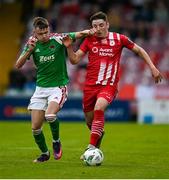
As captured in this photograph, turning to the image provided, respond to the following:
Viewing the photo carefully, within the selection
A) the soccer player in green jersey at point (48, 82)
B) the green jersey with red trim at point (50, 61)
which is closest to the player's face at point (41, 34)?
the soccer player in green jersey at point (48, 82)

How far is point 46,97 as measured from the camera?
13.2 meters

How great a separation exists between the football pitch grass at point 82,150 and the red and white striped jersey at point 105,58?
1423 mm

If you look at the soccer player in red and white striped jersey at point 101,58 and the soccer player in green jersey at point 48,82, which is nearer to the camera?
the soccer player in green jersey at point 48,82

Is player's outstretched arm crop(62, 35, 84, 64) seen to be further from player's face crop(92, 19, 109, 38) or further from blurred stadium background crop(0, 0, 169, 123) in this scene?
blurred stadium background crop(0, 0, 169, 123)

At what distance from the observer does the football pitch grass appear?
449 inches

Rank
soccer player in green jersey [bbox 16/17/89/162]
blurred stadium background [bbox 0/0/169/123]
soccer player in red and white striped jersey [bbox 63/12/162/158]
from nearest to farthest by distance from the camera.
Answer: soccer player in green jersey [bbox 16/17/89/162], soccer player in red and white striped jersey [bbox 63/12/162/158], blurred stadium background [bbox 0/0/169/123]

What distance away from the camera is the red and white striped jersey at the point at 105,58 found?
43.7ft

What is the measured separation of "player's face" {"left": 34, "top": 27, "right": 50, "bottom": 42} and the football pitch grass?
206cm

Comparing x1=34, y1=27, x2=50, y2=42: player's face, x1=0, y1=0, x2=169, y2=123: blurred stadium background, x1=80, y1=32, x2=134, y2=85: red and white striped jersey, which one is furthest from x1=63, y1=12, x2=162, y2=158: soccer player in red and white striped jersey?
x1=0, y1=0, x2=169, y2=123: blurred stadium background

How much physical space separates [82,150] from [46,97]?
2.93 m

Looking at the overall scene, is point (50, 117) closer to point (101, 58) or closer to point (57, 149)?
point (57, 149)

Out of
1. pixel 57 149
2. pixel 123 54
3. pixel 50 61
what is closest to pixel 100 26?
pixel 50 61

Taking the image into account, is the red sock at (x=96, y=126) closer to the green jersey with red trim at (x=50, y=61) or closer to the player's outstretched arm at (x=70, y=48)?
the green jersey with red trim at (x=50, y=61)

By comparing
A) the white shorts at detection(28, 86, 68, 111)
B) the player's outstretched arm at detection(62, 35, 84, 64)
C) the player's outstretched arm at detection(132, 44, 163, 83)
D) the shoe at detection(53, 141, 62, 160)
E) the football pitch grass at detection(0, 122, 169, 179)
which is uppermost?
the player's outstretched arm at detection(62, 35, 84, 64)
